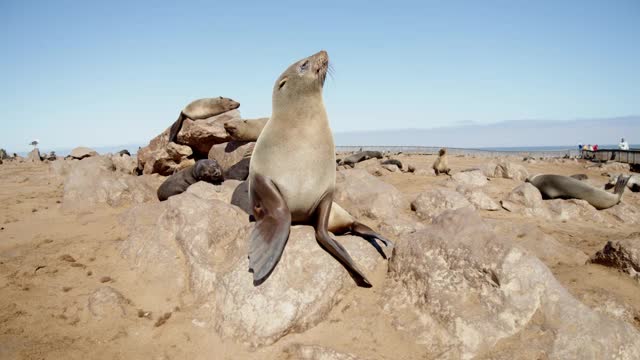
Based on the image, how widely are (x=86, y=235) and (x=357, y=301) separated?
3.67m

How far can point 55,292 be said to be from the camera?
341cm

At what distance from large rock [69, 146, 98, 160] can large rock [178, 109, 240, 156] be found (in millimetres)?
8785

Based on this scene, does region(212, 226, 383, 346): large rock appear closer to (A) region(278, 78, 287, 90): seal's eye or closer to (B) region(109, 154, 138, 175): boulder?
(A) region(278, 78, 287, 90): seal's eye

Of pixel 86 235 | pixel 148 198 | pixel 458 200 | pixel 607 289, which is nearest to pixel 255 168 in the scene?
pixel 86 235

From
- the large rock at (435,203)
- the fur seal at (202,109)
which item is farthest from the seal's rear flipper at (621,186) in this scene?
the fur seal at (202,109)

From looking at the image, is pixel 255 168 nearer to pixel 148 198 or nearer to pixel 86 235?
pixel 86 235

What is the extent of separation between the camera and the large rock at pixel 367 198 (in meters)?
6.14

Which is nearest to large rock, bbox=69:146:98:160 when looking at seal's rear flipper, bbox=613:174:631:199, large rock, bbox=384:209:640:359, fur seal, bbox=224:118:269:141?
fur seal, bbox=224:118:269:141

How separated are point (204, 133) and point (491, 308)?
869 cm

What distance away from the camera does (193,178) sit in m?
7.99

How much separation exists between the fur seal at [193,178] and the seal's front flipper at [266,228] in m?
4.24

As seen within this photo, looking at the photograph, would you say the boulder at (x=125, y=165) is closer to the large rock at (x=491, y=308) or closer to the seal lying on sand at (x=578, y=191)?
the large rock at (x=491, y=308)

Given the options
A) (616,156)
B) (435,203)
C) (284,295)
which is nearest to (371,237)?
(284,295)

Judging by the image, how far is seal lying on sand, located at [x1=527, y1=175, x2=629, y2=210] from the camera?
8398 mm
